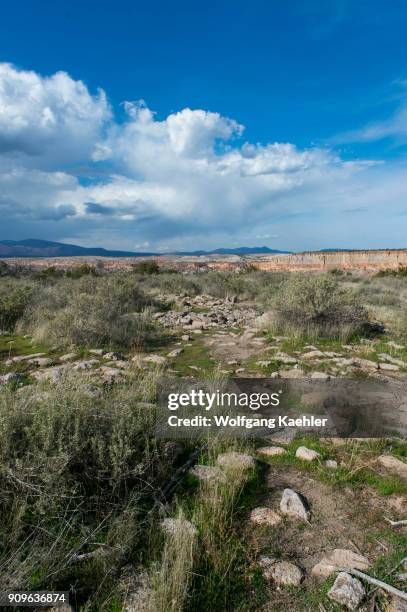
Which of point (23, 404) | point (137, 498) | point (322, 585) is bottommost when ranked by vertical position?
point (322, 585)

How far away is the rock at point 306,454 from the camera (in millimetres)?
3838

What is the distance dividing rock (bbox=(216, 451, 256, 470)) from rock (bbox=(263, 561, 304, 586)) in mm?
923

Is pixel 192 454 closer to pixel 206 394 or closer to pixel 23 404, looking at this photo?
→ pixel 206 394

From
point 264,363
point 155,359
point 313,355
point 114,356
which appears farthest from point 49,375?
point 313,355

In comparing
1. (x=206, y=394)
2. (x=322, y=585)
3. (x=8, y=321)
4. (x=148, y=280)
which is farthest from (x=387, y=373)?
(x=148, y=280)

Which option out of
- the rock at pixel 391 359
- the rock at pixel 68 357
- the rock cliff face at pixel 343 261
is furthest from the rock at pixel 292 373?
the rock cliff face at pixel 343 261

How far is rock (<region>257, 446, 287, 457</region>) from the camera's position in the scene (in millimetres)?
3967

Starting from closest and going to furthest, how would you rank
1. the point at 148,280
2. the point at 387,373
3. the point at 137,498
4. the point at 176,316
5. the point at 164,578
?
the point at 164,578
the point at 137,498
the point at 387,373
the point at 176,316
the point at 148,280

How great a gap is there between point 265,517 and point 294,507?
0.91 ft

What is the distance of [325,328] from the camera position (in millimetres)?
9242

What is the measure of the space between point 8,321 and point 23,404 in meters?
8.81

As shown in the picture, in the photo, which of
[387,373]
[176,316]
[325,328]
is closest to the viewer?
[387,373]

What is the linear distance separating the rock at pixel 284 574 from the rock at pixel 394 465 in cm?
172

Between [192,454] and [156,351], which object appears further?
[156,351]
